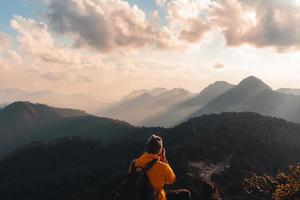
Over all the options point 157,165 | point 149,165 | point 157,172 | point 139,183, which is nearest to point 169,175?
point 157,172

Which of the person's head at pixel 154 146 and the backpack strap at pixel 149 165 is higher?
the person's head at pixel 154 146

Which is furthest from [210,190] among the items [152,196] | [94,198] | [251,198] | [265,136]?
[265,136]

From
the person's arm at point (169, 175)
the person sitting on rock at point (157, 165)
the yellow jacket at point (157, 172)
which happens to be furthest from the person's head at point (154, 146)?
the person's arm at point (169, 175)

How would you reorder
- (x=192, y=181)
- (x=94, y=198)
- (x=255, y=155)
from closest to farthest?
(x=192, y=181) → (x=94, y=198) → (x=255, y=155)

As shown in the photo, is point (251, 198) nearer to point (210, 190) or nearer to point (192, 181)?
point (192, 181)

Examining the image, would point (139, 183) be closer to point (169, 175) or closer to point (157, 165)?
point (157, 165)

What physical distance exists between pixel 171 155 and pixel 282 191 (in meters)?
130

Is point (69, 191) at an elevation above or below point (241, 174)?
below

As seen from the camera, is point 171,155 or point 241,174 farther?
point 171,155

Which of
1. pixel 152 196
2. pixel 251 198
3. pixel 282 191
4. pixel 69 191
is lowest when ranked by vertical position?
pixel 69 191

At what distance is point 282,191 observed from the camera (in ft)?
56.0

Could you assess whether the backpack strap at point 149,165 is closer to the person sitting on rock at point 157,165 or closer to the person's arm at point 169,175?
the person sitting on rock at point 157,165

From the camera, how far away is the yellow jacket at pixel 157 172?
12.7m

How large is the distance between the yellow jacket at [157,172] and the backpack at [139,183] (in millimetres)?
97
